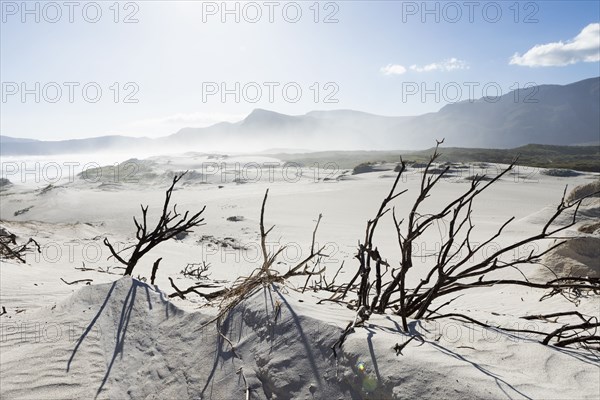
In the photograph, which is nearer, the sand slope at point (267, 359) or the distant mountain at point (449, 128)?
the sand slope at point (267, 359)

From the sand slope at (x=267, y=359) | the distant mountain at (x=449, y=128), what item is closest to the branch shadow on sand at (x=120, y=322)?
the sand slope at (x=267, y=359)

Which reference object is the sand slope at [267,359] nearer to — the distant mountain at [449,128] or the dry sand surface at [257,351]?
the dry sand surface at [257,351]

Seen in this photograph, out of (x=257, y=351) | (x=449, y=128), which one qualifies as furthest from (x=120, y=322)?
(x=449, y=128)

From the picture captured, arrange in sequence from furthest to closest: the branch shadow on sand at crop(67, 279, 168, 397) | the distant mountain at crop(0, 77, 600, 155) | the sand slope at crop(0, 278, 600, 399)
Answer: the distant mountain at crop(0, 77, 600, 155)
the branch shadow on sand at crop(67, 279, 168, 397)
the sand slope at crop(0, 278, 600, 399)

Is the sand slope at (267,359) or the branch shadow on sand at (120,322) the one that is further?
the branch shadow on sand at (120,322)

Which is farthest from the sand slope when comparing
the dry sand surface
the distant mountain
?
the distant mountain

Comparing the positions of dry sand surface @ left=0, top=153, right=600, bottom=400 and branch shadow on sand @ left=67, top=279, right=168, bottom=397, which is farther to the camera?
branch shadow on sand @ left=67, top=279, right=168, bottom=397

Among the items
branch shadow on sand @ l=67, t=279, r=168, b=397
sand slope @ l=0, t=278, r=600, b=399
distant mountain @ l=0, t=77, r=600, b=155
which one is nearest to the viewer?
sand slope @ l=0, t=278, r=600, b=399

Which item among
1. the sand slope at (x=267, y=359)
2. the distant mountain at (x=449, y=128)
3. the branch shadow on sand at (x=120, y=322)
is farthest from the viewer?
the distant mountain at (x=449, y=128)

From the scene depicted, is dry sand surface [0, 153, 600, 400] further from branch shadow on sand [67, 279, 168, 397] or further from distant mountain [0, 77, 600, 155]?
distant mountain [0, 77, 600, 155]

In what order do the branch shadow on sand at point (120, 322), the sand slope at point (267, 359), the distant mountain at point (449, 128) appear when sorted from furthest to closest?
1. the distant mountain at point (449, 128)
2. the branch shadow on sand at point (120, 322)
3. the sand slope at point (267, 359)

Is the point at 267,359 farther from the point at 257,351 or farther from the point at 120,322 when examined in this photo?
the point at 120,322

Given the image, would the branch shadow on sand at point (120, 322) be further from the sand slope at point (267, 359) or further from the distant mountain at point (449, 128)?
the distant mountain at point (449, 128)

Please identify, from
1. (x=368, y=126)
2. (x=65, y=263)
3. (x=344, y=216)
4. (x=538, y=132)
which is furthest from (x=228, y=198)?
(x=368, y=126)
